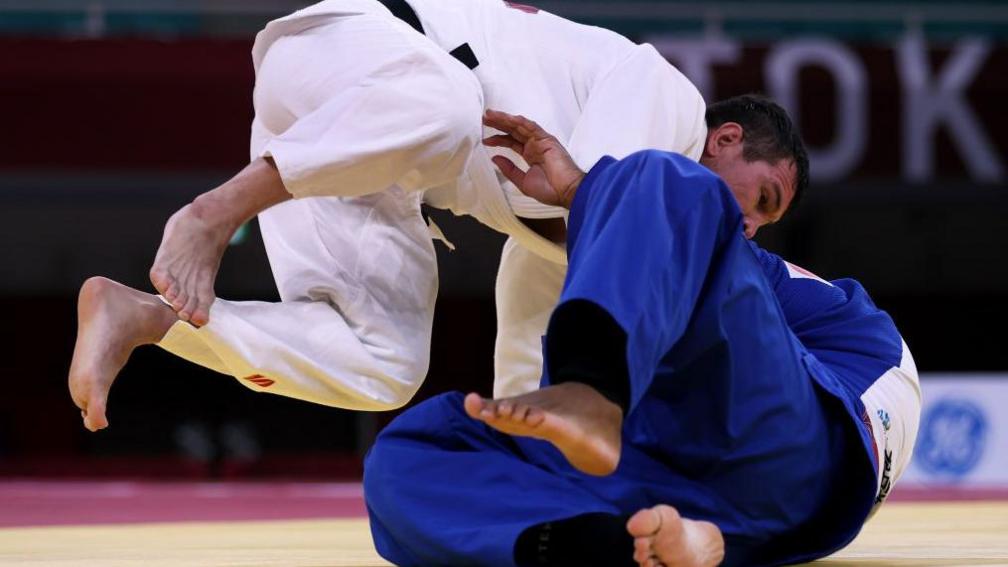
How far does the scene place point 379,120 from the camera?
2447 mm

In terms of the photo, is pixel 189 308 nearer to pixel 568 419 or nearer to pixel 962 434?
pixel 568 419

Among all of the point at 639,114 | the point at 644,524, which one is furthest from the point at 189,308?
the point at 644,524

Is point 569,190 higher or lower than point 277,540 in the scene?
higher

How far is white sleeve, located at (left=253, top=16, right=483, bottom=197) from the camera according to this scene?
244 cm

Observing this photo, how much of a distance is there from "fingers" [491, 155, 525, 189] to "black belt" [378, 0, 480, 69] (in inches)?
8.5

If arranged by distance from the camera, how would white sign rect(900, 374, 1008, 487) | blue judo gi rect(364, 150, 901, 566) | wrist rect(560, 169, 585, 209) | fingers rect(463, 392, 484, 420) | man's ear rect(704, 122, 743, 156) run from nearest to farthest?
1. fingers rect(463, 392, 484, 420)
2. blue judo gi rect(364, 150, 901, 566)
3. wrist rect(560, 169, 585, 209)
4. man's ear rect(704, 122, 743, 156)
5. white sign rect(900, 374, 1008, 487)

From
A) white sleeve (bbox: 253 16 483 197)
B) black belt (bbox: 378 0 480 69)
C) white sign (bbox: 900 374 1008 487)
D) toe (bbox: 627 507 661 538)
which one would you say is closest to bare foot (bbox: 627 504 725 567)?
toe (bbox: 627 507 661 538)

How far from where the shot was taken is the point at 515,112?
2.62m

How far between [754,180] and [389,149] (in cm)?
69

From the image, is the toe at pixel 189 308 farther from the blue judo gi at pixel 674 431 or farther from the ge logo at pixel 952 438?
the ge logo at pixel 952 438

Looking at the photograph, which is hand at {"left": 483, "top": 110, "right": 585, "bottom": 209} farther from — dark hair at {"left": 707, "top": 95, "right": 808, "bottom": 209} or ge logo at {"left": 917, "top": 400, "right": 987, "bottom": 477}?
ge logo at {"left": 917, "top": 400, "right": 987, "bottom": 477}

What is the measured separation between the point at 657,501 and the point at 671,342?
290 millimetres

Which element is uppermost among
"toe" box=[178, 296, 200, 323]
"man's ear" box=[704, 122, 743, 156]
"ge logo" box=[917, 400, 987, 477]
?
"man's ear" box=[704, 122, 743, 156]

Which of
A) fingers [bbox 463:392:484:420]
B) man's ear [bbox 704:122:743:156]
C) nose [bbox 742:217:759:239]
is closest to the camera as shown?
fingers [bbox 463:392:484:420]
